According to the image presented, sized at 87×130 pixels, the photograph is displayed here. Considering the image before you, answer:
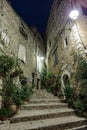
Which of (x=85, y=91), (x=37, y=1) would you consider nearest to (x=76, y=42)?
(x=85, y=91)

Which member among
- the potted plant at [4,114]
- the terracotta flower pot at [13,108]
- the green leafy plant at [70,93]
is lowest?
the potted plant at [4,114]

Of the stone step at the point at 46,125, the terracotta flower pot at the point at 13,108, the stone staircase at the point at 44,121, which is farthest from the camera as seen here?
the terracotta flower pot at the point at 13,108

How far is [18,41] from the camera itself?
11320 millimetres

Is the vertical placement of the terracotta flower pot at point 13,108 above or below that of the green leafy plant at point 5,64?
below

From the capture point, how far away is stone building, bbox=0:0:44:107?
358 inches

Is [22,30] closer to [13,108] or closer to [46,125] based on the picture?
[13,108]

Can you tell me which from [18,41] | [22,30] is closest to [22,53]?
[18,41]

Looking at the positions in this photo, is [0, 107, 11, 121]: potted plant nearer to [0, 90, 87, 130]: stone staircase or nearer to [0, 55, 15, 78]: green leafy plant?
[0, 90, 87, 130]: stone staircase

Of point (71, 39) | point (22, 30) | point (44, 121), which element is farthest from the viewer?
point (22, 30)

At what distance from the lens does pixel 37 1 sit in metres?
19.0

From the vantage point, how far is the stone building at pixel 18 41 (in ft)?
29.8

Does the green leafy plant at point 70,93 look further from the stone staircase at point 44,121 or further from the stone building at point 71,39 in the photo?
the stone staircase at point 44,121

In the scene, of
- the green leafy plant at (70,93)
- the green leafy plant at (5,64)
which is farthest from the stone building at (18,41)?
the green leafy plant at (70,93)

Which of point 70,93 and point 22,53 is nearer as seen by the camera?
point 70,93
